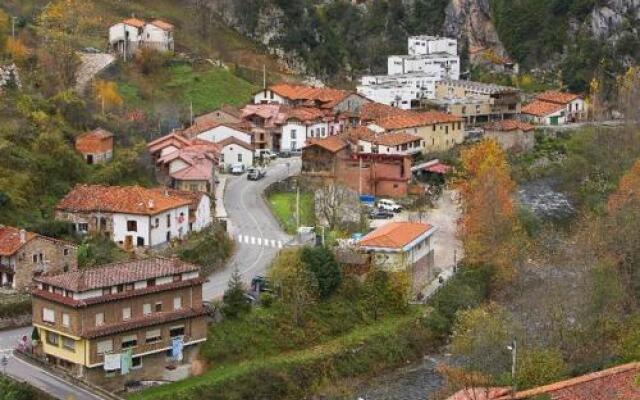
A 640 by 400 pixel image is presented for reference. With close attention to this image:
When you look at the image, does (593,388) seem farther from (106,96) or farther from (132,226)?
(106,96)

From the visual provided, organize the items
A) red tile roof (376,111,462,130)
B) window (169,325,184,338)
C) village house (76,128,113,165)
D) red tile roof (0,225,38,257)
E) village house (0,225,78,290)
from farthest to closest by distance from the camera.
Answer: red tile roof (376,111,462,130) → village house (76,128,113,165) → village house (0,225,78,290) → red tile roof (0,225,38,257) → window (169,325,184,338)

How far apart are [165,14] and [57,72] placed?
18197mm

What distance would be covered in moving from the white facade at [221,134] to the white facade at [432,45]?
76.4ft

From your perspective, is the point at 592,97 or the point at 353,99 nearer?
the point at 353,99

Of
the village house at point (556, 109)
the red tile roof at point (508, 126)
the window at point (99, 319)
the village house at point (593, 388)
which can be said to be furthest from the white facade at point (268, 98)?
the village house at point (593, 388)

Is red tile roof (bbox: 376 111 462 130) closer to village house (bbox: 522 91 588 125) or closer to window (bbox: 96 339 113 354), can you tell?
village house (bbox: 522 91 588 125)

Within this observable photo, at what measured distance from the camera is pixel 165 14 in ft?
235

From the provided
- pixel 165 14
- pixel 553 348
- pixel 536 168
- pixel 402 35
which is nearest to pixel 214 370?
pixel 553 348

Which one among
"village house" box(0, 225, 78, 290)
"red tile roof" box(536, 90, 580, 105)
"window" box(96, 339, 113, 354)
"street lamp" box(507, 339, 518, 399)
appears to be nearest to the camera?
"street lamp" box(507, 339, 518, 399)

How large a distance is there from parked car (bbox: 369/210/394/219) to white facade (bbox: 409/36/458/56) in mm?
29180

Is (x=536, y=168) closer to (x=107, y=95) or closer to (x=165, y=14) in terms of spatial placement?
(x=107, y=95)

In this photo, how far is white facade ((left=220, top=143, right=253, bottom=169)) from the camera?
54344mm

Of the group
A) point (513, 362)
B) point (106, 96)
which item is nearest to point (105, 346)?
point (513, 362)

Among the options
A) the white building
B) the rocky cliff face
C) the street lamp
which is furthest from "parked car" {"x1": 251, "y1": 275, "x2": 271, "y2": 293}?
the rocky cliff face
